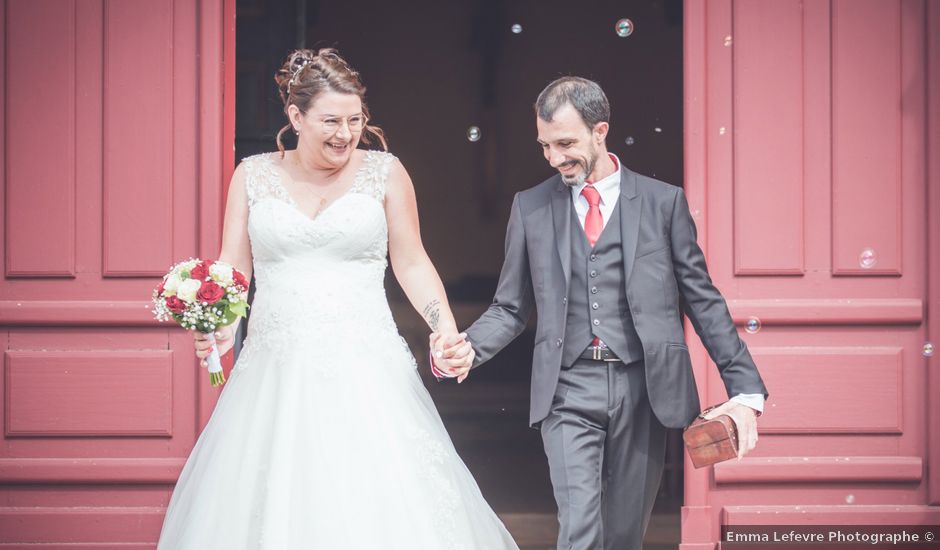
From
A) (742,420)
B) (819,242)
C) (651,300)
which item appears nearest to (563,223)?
(651,300)

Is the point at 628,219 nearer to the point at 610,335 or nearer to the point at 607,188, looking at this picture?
the point at 607,188

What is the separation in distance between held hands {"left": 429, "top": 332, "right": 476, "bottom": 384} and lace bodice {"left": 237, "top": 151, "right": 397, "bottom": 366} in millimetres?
365

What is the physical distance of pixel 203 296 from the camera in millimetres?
3635

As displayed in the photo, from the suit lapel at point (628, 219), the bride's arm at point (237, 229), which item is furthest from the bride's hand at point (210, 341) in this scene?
the suit lapel at point (628, 219)

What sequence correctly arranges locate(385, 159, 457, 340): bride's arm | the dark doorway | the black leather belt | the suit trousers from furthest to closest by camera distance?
the dark doorway → locate(385, 159, 457, 340): bride's arm → the black leather belt → the suit trousers

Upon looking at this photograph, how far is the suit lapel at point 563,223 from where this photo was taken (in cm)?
372

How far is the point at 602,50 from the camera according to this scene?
24.2ft

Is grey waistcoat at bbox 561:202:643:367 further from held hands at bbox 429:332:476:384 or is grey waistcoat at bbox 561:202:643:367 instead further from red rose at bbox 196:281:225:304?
red rose at bbox 196:281:225:304

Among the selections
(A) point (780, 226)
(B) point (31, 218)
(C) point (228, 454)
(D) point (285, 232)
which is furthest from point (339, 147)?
(A) point (780, 226)

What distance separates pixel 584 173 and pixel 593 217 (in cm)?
16

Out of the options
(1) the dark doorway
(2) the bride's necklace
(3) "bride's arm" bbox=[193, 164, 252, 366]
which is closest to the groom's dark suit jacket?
(2) the bride's necklace

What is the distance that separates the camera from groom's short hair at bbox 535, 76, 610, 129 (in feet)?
12.2

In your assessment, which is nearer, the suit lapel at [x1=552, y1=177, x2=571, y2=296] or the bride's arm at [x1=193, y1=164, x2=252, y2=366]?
the suit lapel at [x1=552, y1=177, x2=571, y2=296]

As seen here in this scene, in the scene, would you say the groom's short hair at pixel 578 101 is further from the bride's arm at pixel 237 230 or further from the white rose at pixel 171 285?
the white rose at pixel 171 285
